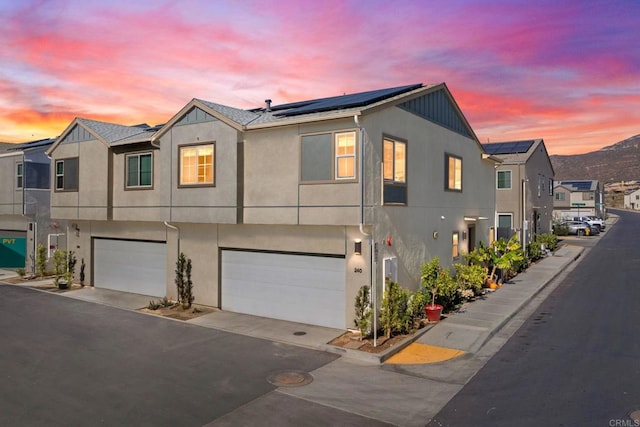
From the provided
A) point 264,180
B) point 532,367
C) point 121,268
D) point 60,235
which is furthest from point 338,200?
point 60,235

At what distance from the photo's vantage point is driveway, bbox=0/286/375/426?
329 inches

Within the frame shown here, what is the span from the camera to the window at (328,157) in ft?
43.7

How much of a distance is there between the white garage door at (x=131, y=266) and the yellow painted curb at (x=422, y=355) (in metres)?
11.6

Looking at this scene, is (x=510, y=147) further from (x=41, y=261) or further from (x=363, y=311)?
(x=41, y=261)

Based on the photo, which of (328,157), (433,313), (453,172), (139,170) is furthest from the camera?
(453,172)

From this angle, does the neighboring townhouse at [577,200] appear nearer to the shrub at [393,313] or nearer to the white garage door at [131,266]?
the shrub at [393,313]

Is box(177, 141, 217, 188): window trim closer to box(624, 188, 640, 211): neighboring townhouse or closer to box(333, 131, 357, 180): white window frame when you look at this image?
box(333, 131, 357, 180): white window frame

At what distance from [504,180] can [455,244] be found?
18844 mm

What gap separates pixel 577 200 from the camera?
82.8 meters

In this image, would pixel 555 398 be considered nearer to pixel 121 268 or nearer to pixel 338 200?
pixel 338 200

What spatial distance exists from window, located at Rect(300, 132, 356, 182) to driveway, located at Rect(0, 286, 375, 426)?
523 cm

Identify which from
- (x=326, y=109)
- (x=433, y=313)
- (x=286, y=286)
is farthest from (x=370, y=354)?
(x=326, y=109)

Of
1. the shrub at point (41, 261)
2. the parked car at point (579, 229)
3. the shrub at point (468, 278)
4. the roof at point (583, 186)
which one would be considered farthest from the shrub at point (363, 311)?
the roof at point (583, 186)

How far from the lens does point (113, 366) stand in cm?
1092
